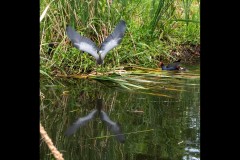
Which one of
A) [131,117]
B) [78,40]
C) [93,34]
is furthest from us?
[93,34]

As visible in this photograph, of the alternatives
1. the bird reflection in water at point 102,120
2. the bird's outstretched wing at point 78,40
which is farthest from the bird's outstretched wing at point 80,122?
the bird's outstretched wing at point 78,40

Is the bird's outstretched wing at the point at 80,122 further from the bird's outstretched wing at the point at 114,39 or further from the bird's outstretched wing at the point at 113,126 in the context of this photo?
the bird's outstretched wing at the point at 114,39

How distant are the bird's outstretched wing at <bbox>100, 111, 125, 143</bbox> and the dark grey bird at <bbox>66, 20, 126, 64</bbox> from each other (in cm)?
69

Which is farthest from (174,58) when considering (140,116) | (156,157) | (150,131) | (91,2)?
(156,157)

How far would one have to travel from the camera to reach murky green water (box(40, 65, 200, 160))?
1.34 meters

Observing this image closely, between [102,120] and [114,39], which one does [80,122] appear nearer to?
[102,120]

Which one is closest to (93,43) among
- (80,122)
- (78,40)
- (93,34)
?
(78,40)

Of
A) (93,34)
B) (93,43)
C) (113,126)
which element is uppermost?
(93,34)

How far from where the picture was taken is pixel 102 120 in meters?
1.73

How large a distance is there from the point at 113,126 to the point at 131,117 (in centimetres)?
17

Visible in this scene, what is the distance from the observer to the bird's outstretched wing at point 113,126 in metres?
1.49

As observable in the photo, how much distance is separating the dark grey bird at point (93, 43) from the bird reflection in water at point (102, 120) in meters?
0.59
